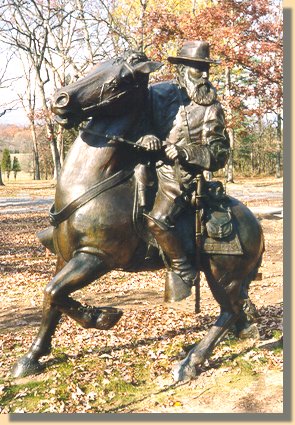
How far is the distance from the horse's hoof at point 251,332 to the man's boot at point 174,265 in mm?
1392

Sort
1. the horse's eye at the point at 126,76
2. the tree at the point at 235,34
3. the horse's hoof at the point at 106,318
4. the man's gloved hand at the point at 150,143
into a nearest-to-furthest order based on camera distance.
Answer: the horse's eye at the point at 126,76 < the man's gloved hand at the point at 150,143 < the horse's hoof at the point at 106,318 < the tree at the point at 235,34

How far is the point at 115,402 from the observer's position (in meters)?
4.35

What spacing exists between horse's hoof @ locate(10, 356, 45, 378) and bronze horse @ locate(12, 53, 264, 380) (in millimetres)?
492

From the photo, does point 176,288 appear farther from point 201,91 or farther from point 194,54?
point 194,54

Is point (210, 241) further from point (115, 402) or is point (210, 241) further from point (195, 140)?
point (115, 402)

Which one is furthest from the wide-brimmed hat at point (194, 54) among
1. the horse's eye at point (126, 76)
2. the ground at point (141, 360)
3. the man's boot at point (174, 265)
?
the ground at point (141, 360)

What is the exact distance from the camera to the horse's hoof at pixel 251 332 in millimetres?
5484

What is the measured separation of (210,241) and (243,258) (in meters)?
0.37

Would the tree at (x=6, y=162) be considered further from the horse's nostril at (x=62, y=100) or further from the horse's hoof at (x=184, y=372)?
the horse's nostril at (x=62, y=100)

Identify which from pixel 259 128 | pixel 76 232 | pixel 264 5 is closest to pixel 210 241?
pixel 76 232

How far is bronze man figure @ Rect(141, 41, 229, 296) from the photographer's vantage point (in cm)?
423

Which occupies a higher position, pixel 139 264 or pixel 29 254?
pixel 139 264

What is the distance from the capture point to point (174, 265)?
174 inches

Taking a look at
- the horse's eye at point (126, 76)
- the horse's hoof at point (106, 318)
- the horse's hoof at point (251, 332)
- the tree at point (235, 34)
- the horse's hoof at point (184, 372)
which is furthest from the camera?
the tree at point (235, 34)
